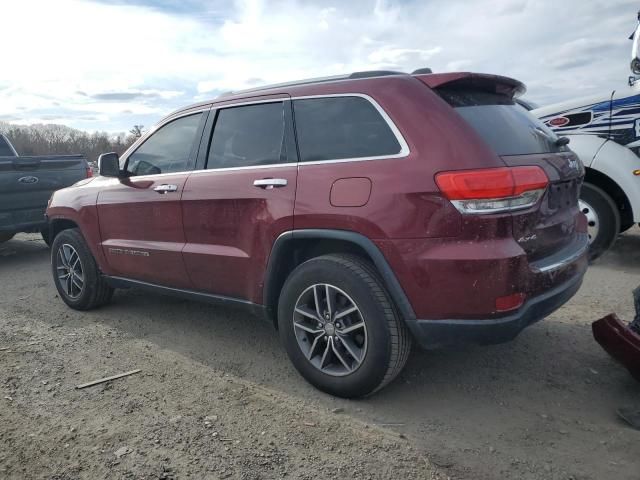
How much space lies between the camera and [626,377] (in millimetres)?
3180

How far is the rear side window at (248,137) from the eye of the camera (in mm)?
3334

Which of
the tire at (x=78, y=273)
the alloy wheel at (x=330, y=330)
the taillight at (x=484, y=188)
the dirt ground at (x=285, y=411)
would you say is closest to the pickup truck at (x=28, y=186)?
the tire at (x=78, y=273)

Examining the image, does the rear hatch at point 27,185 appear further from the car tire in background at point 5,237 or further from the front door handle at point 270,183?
the front door handle at point 270,183

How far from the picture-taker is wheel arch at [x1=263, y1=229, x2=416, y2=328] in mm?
2713

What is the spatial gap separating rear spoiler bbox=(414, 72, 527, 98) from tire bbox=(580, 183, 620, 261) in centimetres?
290

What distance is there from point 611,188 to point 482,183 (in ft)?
12.7

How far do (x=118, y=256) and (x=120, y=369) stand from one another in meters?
1.14

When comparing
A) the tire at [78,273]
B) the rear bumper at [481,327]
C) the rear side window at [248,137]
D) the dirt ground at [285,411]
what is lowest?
the dirt ground at [285,411]

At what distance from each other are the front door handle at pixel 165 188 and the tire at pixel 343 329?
4.07ft

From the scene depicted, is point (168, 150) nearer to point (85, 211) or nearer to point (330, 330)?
point (85, 211)

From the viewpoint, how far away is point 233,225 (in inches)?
134

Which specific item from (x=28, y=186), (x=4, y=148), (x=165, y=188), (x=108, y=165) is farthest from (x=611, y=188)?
(x=4, y=148)

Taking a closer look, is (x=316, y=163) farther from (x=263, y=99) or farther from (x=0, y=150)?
(x=0, y=150)

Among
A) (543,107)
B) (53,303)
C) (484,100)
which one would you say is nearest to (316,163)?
(484,100)
